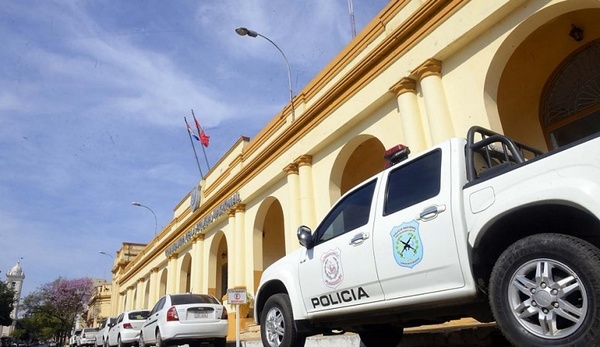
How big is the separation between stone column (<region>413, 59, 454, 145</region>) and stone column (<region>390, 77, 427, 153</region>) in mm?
333

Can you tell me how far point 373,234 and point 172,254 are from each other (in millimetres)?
24710

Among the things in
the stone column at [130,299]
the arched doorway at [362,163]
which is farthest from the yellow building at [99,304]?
the arched doorway at [362,163]

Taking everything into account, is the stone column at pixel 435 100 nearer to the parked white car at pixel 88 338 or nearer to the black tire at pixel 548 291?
the black tire at pixel 548 291

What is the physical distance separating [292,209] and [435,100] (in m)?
6.19

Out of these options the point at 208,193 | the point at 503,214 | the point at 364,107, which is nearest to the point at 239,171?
the point at 208,193

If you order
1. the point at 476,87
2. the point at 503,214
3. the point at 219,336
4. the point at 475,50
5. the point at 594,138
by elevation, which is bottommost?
the point at 219,336

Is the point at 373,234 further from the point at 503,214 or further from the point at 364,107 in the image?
the point at 364,107

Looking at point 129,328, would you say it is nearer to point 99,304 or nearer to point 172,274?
point 172,274

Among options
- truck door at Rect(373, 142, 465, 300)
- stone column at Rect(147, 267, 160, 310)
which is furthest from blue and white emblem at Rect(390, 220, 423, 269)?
stone column at Rect(147, 267, 160, 310)

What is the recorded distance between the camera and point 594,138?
2.72 metres

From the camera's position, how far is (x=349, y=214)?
4.80 meters

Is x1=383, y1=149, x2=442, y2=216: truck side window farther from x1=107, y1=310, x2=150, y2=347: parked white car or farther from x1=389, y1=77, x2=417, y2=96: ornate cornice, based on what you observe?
x1=107, y1=310, x2=150, y2=347: parked white car

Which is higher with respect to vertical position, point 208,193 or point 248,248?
point 208,193

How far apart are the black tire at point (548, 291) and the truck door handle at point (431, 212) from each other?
2.17ft
